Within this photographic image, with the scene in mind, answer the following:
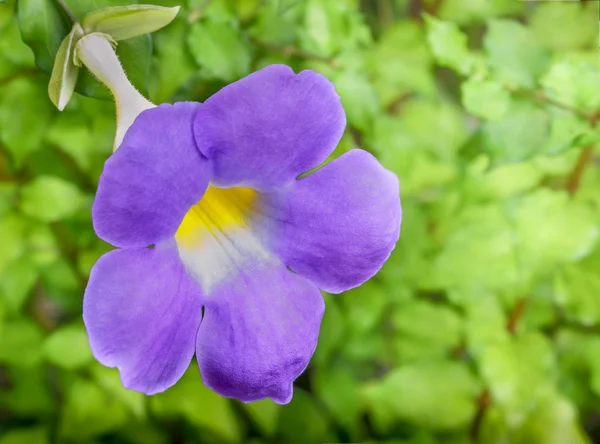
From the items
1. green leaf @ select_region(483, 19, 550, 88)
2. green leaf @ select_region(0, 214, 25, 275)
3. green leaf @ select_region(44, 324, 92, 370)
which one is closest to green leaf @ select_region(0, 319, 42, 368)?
green leaf @ select_region(44, 324, 92, 370)

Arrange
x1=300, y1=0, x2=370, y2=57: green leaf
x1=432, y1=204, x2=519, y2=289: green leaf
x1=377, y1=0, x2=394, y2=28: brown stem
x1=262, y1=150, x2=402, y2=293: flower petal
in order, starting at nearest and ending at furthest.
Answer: x1=262, y1=150, x2=402, y2=293: flower petal < x1=300, y1=0, x2=370, y2=57: green leaf < x1=432, y1=204, x2=519, y2=289: green leaf < x1=377, y1=0, x2=394, y2=28: brown stem

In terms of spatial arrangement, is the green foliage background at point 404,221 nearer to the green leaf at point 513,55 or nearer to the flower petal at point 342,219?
the green leaf at point 513,55

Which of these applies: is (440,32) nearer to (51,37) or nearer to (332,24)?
(332,24)

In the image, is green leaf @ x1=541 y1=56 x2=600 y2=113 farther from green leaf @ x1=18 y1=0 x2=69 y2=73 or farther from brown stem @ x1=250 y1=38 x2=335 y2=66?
green leaf @ x1=18 y1=0 x2=69 y2=73

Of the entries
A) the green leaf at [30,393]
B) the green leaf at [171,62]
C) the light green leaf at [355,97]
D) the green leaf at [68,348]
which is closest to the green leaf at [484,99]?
the light green leaf at [355,97]

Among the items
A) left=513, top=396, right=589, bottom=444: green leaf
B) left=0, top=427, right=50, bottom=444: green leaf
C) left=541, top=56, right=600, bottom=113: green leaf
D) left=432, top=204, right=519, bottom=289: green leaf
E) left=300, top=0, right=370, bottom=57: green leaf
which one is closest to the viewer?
left=541, top=56, right=600, bottom=113: green leaf

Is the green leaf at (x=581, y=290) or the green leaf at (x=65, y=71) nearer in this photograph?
the green leaf at (x=65, y=71)

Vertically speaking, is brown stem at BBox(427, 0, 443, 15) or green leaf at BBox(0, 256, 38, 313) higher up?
brown stem at BBox(427, 0, 443, 15)

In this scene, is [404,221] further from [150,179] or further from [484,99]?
[150,179]
